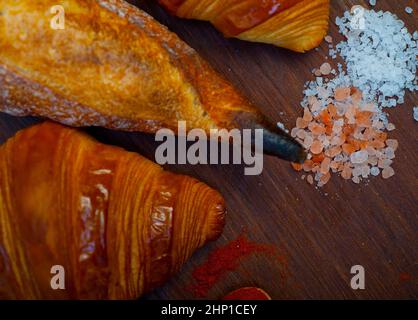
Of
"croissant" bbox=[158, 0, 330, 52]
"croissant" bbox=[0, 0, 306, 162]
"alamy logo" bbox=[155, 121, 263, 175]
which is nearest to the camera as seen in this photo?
"croissant" bbox=[0, 0, 306, 162]

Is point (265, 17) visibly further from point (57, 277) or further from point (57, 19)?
point (57, 277)

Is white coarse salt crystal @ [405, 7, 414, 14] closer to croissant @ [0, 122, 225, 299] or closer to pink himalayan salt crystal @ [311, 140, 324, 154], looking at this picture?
pink himalayan salt crystal @ [311, 140, 324, 154]

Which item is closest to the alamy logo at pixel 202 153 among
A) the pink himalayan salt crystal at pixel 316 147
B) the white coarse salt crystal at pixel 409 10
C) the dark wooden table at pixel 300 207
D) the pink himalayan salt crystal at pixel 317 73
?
the dark wooden table at pixel 300 207

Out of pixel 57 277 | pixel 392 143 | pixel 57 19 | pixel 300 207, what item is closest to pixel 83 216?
pixel 57 277

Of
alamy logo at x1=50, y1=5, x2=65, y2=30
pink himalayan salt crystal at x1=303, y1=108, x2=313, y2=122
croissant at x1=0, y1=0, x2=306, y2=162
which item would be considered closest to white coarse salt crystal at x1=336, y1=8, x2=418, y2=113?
pink himalayan salt crystal at x1=303, y1=108, x2=313, y2=122

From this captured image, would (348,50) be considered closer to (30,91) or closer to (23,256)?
(30,91)

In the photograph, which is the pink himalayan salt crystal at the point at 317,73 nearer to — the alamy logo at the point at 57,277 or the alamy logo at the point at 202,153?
the alamy logo at the point at 202,153

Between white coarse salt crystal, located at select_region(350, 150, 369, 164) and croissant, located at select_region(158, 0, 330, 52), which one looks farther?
white coarse salt crystal, located at select_region(350, 150, 369, 164)

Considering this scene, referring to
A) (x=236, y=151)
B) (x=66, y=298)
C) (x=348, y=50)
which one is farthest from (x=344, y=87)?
(x=66, y=298)
